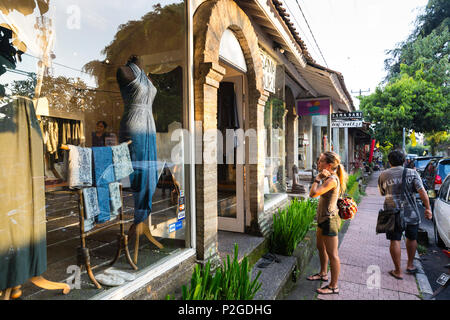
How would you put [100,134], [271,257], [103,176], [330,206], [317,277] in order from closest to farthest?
[103,176] < [100,134] < [330,206] < [317,277] < [271,257]

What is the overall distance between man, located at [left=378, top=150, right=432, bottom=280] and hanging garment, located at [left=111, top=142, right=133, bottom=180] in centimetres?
365

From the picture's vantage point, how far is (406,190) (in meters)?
4.14

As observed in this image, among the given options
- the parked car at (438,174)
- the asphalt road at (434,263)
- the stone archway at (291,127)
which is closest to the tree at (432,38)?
the parked car at (438,174)

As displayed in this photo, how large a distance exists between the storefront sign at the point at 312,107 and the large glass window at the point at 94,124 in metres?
6.86

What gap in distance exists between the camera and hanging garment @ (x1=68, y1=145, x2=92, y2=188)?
2.38m

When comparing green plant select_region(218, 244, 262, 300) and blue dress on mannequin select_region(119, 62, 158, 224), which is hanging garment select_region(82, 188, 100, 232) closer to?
blue dress on mannequin select_region(119, 62, 158, 224)

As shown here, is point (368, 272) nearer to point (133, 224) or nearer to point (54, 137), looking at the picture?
point (133, 224)

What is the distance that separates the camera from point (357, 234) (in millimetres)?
6727

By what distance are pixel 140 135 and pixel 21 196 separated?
126cm

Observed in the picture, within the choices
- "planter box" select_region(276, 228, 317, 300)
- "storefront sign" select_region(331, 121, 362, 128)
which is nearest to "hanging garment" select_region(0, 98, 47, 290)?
"planter box" select_region(276, 228, 317, 300)

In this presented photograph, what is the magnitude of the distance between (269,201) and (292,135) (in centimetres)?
393

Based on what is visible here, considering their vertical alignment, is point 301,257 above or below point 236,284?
below

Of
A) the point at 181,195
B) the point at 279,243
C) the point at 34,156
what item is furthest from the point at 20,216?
the point at 279,243

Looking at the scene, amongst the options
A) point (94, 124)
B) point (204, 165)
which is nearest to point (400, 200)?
point (204, 165)
